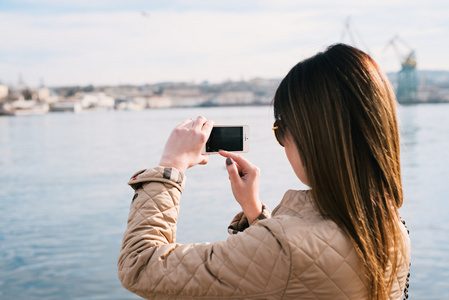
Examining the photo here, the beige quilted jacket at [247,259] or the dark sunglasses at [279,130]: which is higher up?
the dark sunglasses at [279,130]

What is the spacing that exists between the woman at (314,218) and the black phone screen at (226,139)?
0.31 metres

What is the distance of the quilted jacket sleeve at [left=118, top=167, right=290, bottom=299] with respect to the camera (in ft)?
2.81

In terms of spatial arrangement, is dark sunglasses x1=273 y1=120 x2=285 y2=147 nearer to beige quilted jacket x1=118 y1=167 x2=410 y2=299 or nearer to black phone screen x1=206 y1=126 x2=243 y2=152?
beige quilted jacket x1=118 y1=167 x2=410 y2=299

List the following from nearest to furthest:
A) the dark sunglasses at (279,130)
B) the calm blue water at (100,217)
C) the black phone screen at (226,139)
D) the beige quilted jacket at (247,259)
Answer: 1. the beige quilted jacket at (247,259)
2. the dark sunglasses at (279,130)
3. the black phone screen at (226,139)
4. the calm blue water at (100,217)

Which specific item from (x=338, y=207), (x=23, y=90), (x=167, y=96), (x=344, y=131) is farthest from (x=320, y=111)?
(x=23, y=90)

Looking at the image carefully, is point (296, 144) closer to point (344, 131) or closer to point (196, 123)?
point (344, 131)

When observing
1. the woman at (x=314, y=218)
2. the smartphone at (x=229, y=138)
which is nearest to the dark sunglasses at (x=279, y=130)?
the woman at (x=314, y=218)

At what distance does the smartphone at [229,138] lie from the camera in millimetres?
1280

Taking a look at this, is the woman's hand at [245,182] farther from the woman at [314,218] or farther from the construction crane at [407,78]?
the construction crane at [407,78]

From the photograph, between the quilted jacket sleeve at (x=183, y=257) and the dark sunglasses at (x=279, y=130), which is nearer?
the quilted jacket sleeve at (x=183, y=257)

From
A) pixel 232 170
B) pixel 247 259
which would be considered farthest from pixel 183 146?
pixel 247 259

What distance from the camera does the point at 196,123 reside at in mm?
1024

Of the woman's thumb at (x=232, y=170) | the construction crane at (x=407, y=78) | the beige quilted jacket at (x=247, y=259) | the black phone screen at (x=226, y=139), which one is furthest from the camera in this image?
the construction crane at (x=407, y=78)

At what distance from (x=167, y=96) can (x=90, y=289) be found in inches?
3698
